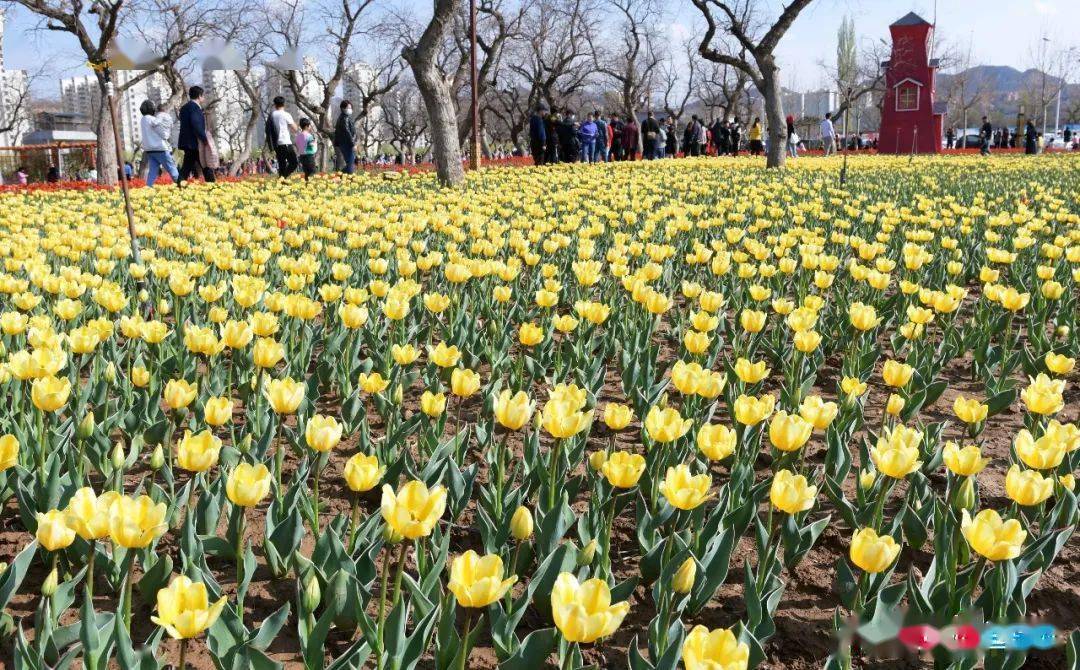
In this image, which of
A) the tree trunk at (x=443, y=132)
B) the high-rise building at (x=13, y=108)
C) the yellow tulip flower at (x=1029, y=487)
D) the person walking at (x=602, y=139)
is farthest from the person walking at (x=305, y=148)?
the high-rise building at (x=13, y=108)

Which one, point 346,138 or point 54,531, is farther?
point 346,138

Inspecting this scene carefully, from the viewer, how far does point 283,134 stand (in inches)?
578

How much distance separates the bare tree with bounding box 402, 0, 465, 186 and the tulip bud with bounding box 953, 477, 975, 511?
11098mm

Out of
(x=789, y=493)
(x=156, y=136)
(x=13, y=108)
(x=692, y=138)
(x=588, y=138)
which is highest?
(x=13, y=108)

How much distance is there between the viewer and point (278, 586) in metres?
2.21

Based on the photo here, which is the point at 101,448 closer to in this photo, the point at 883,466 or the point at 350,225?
the point at 883,466

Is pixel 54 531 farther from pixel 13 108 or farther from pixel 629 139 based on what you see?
pixel 13 108

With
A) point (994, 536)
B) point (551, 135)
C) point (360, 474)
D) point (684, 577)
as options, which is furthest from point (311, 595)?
point (551, 135)

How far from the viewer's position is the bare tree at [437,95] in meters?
12.4

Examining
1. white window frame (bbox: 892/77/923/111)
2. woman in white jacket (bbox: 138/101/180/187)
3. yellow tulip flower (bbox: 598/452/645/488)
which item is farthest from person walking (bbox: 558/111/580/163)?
white window frame (bbox: 892/77/923/111)

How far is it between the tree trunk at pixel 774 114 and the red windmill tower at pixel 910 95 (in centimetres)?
2251

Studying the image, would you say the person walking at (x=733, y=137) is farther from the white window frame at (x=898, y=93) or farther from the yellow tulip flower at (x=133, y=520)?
the yellow tulip flower at (x=133, y=520)

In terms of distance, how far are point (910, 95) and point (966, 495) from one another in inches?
1672

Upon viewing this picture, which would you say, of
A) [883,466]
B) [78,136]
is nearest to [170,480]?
[883,466]
